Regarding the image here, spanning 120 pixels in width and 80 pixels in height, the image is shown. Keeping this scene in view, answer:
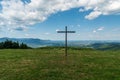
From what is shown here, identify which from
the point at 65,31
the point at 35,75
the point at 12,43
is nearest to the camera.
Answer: the point at 35,75

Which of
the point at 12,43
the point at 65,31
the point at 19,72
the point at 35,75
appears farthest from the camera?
the point at 12,43

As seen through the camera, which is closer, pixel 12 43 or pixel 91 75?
pixel 91 75

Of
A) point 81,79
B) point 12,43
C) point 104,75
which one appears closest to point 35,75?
point 81,79

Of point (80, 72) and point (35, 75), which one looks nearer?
point (35, 75)

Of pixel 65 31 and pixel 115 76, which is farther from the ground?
pixel 65 31

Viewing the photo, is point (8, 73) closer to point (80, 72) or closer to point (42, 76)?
point (42, 76)

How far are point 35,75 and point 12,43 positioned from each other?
192 feet

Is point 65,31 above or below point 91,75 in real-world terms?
above

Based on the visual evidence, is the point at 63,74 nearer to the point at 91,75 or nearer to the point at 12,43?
the point at 91,75

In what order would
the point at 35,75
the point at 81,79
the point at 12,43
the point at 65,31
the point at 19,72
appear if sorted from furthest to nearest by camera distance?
the point at 12,43
the point at 65,31
the point at 19,72
the point at 35,75
the point at 81,79

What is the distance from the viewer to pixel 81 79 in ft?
56.9

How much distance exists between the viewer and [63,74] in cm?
1903

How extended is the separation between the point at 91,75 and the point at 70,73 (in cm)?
191

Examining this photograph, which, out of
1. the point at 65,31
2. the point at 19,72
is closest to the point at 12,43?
the point at 65,31
